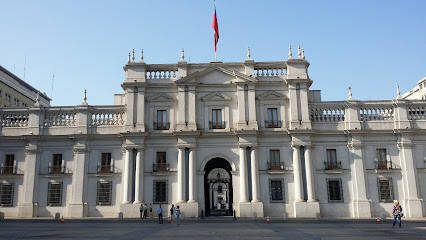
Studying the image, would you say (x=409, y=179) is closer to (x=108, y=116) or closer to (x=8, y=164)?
(x=108, y=116)

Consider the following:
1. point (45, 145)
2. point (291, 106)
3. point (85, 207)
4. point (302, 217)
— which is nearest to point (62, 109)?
point (45, 145)

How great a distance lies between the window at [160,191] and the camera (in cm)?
3744

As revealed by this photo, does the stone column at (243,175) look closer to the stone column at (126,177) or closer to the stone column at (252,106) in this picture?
the stone column at (252,106)

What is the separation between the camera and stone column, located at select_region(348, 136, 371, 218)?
1431 inches

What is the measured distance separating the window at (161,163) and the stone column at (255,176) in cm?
839

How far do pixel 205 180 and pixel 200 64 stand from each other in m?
11.8

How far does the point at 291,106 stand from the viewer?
38.8 m

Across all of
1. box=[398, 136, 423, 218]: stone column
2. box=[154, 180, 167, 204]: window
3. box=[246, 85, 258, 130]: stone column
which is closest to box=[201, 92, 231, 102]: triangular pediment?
box=[246, 85, 258, 130]: stone column

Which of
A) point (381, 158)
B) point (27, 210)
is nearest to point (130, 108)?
point (27, 210)

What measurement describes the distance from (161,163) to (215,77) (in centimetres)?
1027

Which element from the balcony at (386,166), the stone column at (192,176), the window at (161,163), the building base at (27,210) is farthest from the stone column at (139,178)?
the balcony at (386,166)

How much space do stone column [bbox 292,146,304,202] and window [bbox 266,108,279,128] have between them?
3066mm

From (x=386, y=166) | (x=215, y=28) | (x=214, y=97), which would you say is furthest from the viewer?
(x=215, y=28)

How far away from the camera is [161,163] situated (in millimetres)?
38188
